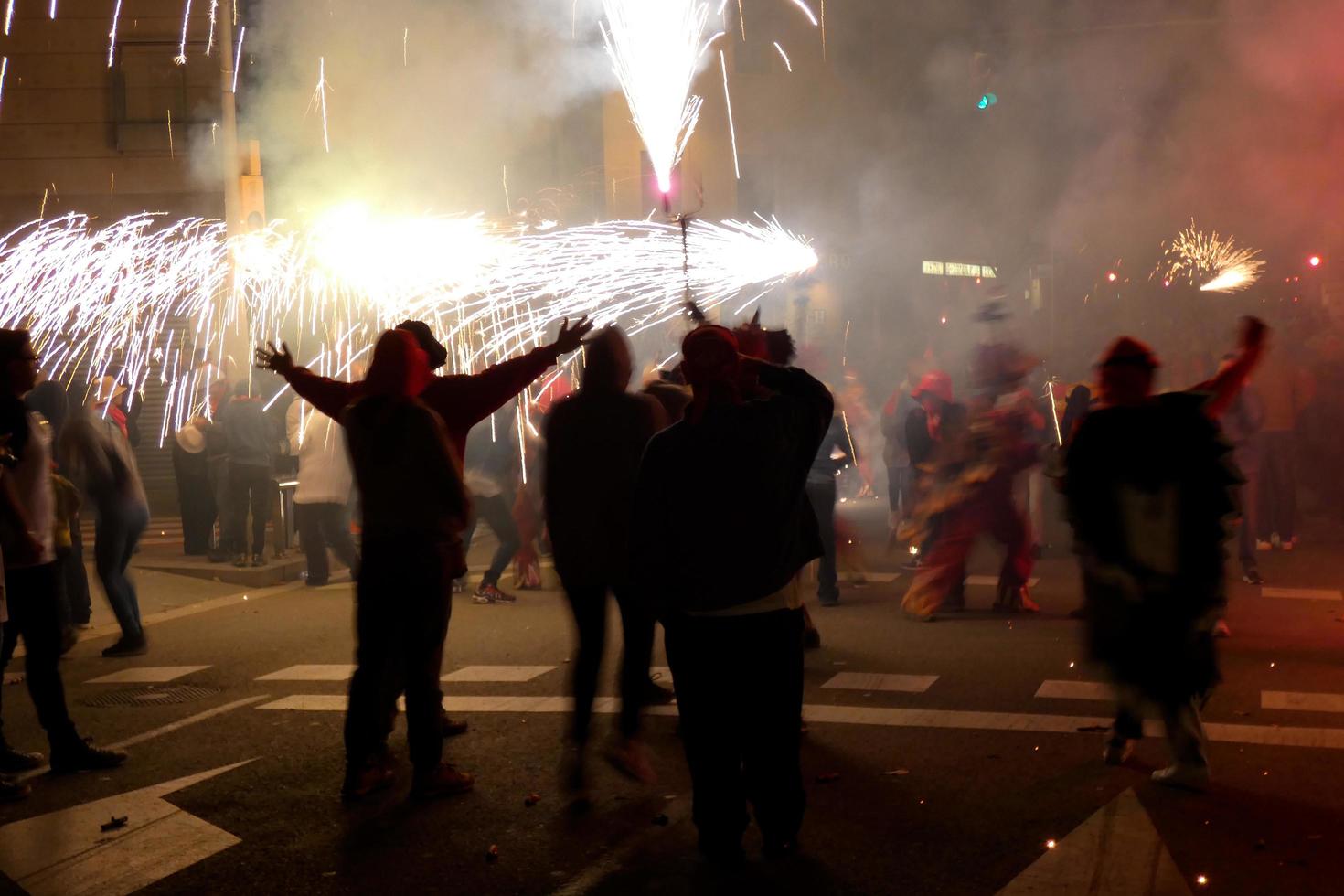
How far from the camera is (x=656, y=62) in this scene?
1218cm

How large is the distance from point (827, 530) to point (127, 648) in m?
4.56

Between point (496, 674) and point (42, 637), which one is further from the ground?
point (42, 637)

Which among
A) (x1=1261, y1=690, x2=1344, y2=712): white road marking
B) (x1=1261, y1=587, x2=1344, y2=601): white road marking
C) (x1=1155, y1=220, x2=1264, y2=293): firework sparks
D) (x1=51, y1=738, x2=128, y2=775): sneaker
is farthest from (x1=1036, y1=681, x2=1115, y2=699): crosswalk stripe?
(x1=1155, y1=220, x2=1264, y2=293): firework sparks

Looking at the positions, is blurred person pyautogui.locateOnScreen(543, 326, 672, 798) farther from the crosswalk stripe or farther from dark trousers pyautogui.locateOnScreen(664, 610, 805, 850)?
the crosswalk stripe

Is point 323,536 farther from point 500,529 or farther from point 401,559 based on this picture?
A: point 401,559

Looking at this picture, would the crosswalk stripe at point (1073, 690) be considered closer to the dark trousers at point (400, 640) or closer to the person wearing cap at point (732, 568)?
the person wearing cap at point (732, 568)

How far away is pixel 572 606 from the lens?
5.48 meters

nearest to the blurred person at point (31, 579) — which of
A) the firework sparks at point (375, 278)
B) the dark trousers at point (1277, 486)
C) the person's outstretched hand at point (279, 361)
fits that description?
the person's outstretched hand at point (279, 361)

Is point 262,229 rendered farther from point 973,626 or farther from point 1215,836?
point 1215,836

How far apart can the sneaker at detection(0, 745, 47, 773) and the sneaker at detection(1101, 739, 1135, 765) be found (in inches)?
170

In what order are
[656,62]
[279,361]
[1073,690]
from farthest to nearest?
[656,62] → [1073,690] → [279,361]

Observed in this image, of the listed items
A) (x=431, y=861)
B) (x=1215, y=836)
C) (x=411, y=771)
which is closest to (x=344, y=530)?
(x=411, y=771)

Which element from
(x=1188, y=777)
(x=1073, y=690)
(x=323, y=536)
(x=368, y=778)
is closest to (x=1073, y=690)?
(x=1073, y=690)

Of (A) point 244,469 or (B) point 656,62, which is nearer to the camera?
(B) point 656,62
